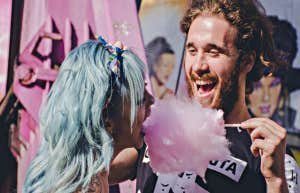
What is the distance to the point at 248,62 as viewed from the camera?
6.91ft

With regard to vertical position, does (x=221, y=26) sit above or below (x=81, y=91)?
above

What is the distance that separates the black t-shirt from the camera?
6.30 ft

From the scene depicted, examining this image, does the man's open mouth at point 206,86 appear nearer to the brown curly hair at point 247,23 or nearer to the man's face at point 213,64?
the man's face at point 213,64

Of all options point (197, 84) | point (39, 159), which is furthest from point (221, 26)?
point (39, 159)

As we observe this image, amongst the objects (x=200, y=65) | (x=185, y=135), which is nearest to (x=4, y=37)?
(x=200, y=65)

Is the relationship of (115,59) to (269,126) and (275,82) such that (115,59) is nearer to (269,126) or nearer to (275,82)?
(269,126)

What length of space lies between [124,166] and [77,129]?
601mm

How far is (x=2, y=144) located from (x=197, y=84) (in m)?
1.48

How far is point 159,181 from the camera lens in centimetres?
198

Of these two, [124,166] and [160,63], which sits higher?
[160,63]

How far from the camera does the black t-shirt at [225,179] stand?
1.92 metres

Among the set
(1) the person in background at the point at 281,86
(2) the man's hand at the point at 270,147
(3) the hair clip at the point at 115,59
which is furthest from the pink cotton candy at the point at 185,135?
(1) the person in background at the point at 281,86

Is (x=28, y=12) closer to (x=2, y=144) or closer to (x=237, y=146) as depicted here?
(x=2, y=144)

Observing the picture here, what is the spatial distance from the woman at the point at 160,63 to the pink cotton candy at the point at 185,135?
6.68ft
